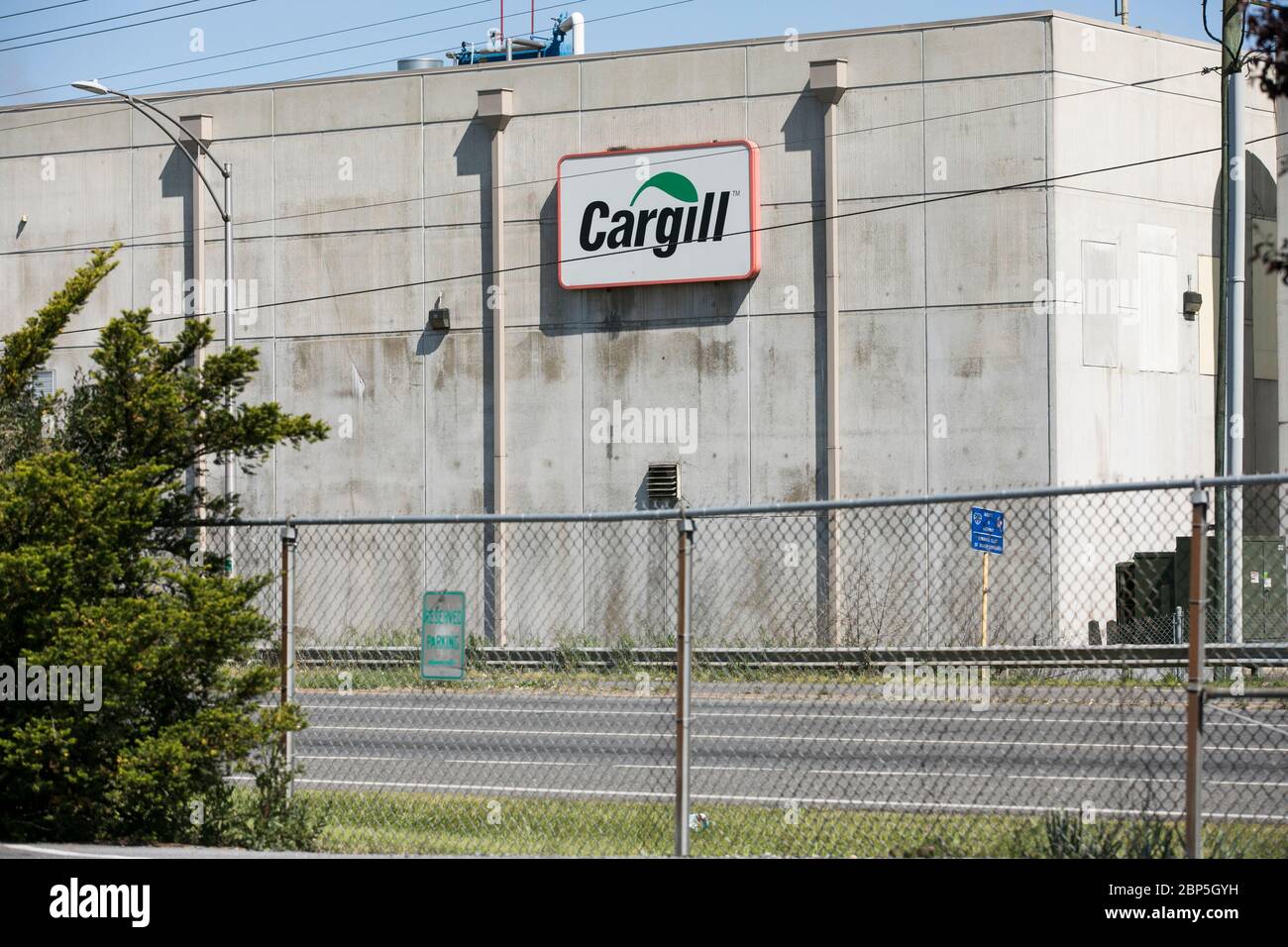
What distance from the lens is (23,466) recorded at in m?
9.73

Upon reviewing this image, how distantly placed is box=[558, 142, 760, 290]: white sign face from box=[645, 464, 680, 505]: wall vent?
11.2 ft

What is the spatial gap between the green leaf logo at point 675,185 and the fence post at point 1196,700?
21.2 meters

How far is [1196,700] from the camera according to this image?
7.05 m

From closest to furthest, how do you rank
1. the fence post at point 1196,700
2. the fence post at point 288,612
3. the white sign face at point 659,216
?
1. the fence post at point 1196,700
2. the fence post at point 288,612
3. the white sign face at point 659,216

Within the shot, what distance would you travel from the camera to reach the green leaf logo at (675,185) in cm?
2756

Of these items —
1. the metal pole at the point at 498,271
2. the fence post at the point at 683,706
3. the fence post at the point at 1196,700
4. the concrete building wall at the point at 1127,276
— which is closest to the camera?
the fence post at the point at 1196,700

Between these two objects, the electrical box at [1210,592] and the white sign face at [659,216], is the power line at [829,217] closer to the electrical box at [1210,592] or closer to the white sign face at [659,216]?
the white sign face at [659,216]

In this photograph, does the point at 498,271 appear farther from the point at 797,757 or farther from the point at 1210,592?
the point at 797,757

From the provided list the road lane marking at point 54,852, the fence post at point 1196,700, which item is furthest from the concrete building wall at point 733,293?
the fence post at point 1196,700

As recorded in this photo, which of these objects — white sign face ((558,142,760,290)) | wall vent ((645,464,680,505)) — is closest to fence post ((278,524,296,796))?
wall vent ((645,464,680,505))

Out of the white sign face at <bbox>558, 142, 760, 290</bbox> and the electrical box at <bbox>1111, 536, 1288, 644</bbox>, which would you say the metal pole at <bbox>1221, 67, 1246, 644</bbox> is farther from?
the white sign face at <bbox>558, 142, 760, 290</bbox>

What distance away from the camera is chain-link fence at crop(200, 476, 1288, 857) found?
353 inches
